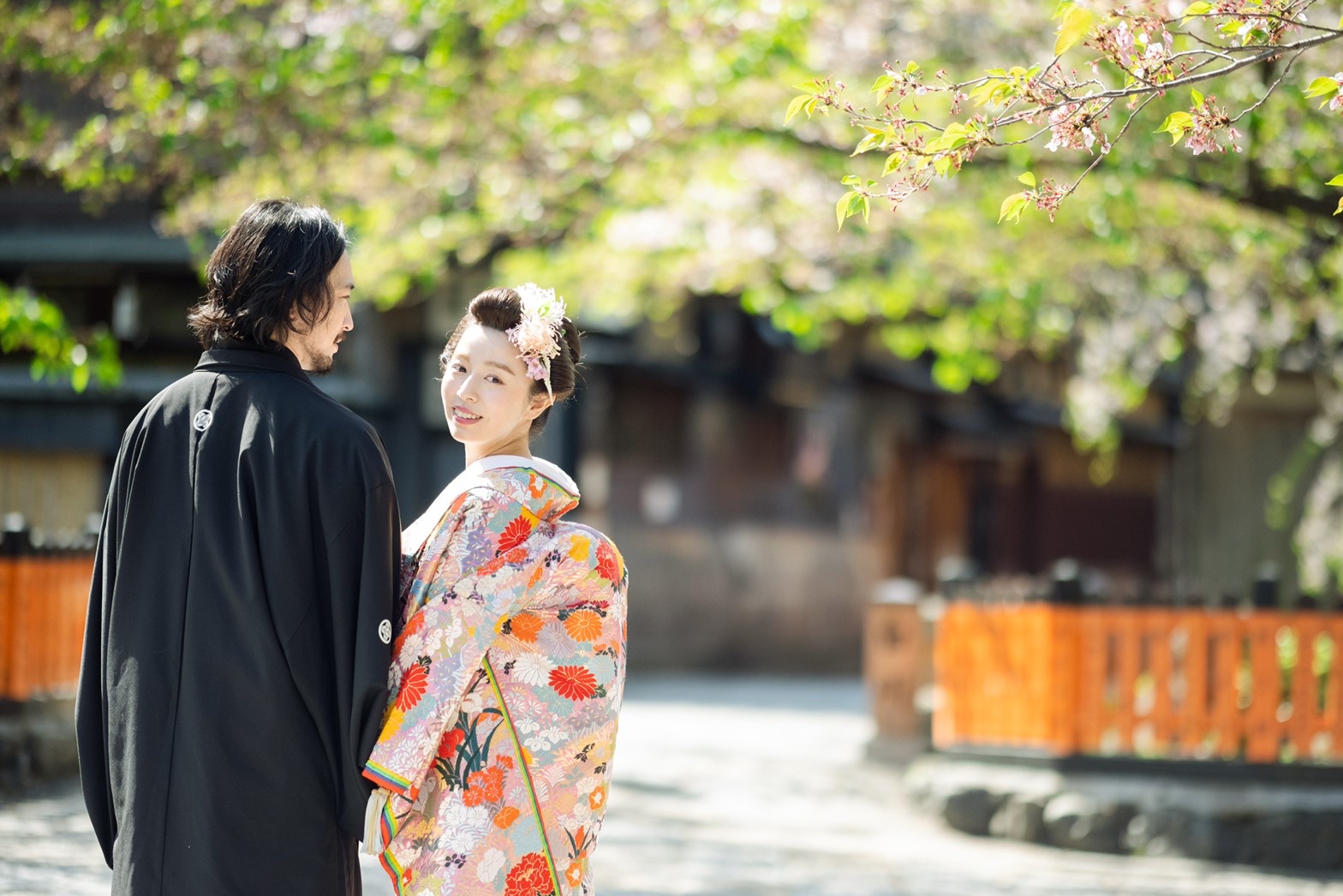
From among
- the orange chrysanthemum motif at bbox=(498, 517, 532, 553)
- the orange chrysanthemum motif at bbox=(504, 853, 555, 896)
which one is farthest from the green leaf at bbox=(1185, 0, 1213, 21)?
the orange chrysanthemum motif at bbox=(504, 853, 555, 896)

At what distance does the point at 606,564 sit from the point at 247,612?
766 mm

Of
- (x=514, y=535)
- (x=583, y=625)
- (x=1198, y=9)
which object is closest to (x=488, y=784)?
(x=583, y=625)

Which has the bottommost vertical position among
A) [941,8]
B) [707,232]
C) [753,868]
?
[753,868]

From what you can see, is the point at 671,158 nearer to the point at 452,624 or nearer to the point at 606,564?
the point at 606,564

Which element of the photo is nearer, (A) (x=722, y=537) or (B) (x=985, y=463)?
(A) (x=722, y=537)

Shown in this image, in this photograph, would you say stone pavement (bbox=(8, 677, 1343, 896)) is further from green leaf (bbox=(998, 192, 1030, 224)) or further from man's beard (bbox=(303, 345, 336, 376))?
green leaf (bbox=(998, 192, 1030, 224))

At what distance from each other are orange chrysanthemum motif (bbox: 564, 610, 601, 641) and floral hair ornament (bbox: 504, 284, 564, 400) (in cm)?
48

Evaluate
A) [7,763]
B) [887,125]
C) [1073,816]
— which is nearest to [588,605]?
[887,125]

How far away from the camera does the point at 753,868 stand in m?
7.37

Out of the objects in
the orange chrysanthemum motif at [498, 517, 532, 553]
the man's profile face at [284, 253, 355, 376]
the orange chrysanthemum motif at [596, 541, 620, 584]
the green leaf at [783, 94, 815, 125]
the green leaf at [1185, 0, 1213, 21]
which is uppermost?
the green leaf at [1185, 0, 1213, 21]

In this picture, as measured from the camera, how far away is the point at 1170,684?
8070 millimetres

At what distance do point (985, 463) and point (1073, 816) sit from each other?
14597mm

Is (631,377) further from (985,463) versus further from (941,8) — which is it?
(941,8)

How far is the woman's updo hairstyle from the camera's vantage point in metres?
3.41
